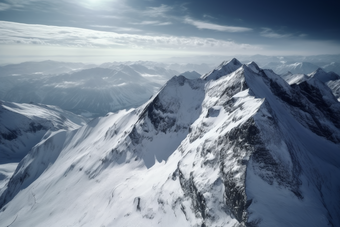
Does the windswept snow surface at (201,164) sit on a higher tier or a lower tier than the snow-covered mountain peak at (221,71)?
lower

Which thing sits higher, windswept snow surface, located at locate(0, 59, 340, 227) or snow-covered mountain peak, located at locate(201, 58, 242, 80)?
snow-covered mountain peak, located at locate(201, 58, 242, 80)

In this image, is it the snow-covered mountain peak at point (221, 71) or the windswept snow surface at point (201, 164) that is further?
the snow-covered mountain peak at point (221, 71)

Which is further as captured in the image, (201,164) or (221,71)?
(221,71)

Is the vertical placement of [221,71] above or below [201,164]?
above

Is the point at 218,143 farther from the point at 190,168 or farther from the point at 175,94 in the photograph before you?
the point at 175,94

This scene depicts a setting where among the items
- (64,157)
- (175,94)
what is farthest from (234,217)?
(64,157)

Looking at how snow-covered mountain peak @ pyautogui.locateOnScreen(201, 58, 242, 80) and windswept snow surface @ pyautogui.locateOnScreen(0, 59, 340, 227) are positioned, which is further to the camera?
snow-covered mountain peak @ pyautogui.locateOnScreen(201, 58, 242, 80)

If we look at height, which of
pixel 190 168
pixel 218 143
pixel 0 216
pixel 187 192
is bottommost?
pixel 0 216

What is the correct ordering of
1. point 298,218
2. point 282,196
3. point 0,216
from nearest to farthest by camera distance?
point 298,218 → point 282,196 → point 0,216
